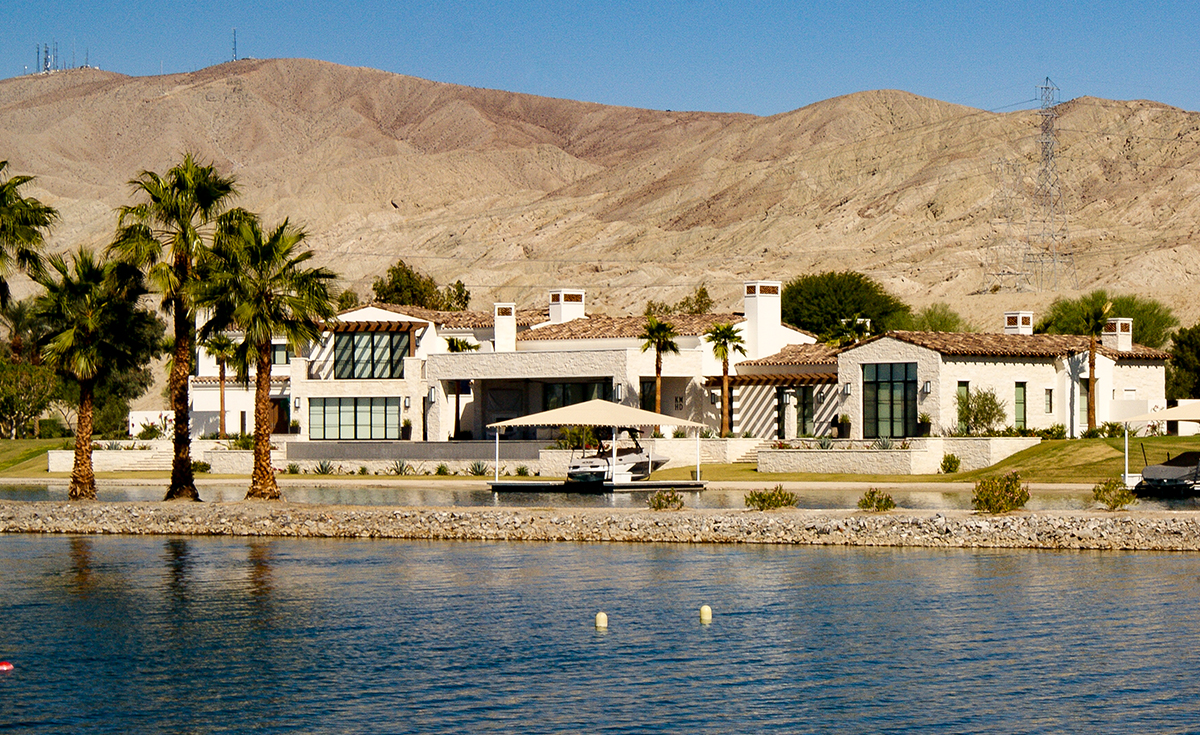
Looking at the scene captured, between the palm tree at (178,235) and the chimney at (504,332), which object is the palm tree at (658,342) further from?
the palm tree at (178,235)

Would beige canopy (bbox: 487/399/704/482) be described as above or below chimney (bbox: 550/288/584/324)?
below

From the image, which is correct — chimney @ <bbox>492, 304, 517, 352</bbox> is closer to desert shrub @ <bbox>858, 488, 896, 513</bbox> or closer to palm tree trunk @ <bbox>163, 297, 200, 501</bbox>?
palm tree trunk @ <bbox>163, 297, 200, 501</bbox>

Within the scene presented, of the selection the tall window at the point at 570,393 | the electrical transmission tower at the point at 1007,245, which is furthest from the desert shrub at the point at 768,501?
the electrical transmission tower at the point at 1007,245

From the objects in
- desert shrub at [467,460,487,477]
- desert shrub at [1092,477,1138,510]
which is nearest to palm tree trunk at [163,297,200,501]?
desert shrub at [467,460,487,477]

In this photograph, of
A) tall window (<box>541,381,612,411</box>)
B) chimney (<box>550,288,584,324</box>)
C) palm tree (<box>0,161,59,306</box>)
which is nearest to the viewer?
palm tree (<box>0,161,59,306</box>)

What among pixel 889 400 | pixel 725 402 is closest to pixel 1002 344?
pixel 889 400

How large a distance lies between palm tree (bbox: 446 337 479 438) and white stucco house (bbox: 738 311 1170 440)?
13.8 meters

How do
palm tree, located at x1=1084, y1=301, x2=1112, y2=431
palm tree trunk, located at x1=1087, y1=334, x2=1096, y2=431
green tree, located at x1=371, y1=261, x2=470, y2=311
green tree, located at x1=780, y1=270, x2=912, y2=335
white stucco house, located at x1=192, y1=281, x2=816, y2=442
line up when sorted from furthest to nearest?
green tree, located at x1=371, y1=261, x2=470, y2=311, green tree, located at x1=780, y1=270, x2=912, y2=335, white stucco house, located at x1=192, y1=281, x2=816, y2=442, palm tree, located at x1=1084, y1=301, x2=1112, y2=431, palm tree trunk, located at x1=1087, y1=334, x2=1096, y2=431

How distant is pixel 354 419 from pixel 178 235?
32.0 meters

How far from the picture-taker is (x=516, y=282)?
17550cm

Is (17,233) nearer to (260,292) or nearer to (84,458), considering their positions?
(84,458)

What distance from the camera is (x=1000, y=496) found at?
119 feet

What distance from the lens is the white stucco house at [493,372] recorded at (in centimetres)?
6838

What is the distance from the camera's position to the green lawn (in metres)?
51.8
